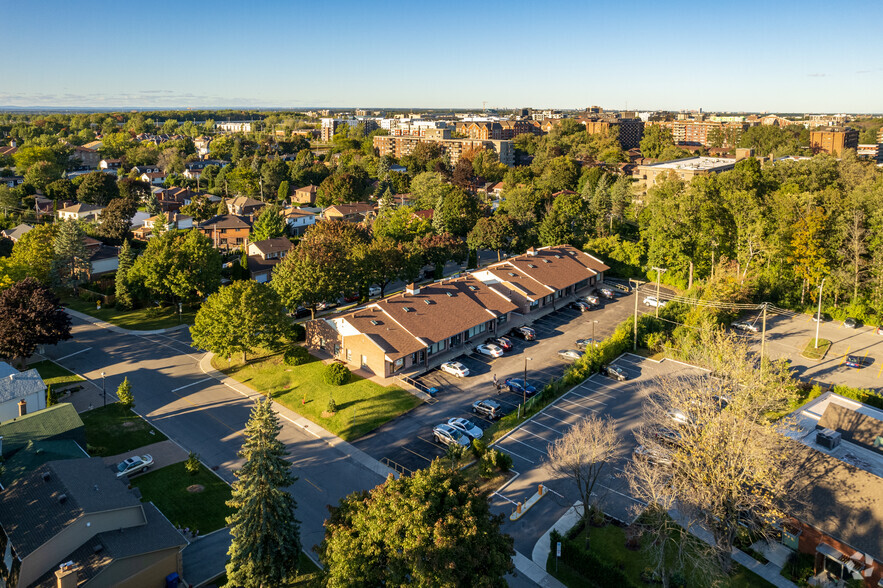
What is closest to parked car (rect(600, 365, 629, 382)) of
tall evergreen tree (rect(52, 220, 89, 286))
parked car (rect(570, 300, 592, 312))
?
parked car (rect(570, 300, 592, 312))

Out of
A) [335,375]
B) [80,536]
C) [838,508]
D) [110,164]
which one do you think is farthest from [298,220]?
[110,164]

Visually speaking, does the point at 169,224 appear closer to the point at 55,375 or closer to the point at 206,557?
the point at 55,375

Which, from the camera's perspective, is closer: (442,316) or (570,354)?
(570,354)

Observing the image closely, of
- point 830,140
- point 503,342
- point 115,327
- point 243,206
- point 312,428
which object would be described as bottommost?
point 312,428

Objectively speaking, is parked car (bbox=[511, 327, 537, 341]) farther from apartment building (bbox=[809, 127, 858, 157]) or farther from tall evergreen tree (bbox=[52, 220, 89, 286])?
apartment building (bbox=[809, 127, 858, 157])

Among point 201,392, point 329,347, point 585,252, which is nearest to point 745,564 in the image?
point 329,347

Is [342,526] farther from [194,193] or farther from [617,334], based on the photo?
[194,193]

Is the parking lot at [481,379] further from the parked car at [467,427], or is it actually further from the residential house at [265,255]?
the residential house at [265,255]

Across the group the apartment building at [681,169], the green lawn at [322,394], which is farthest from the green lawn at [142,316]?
Answer: the apartment building at [681,169]
